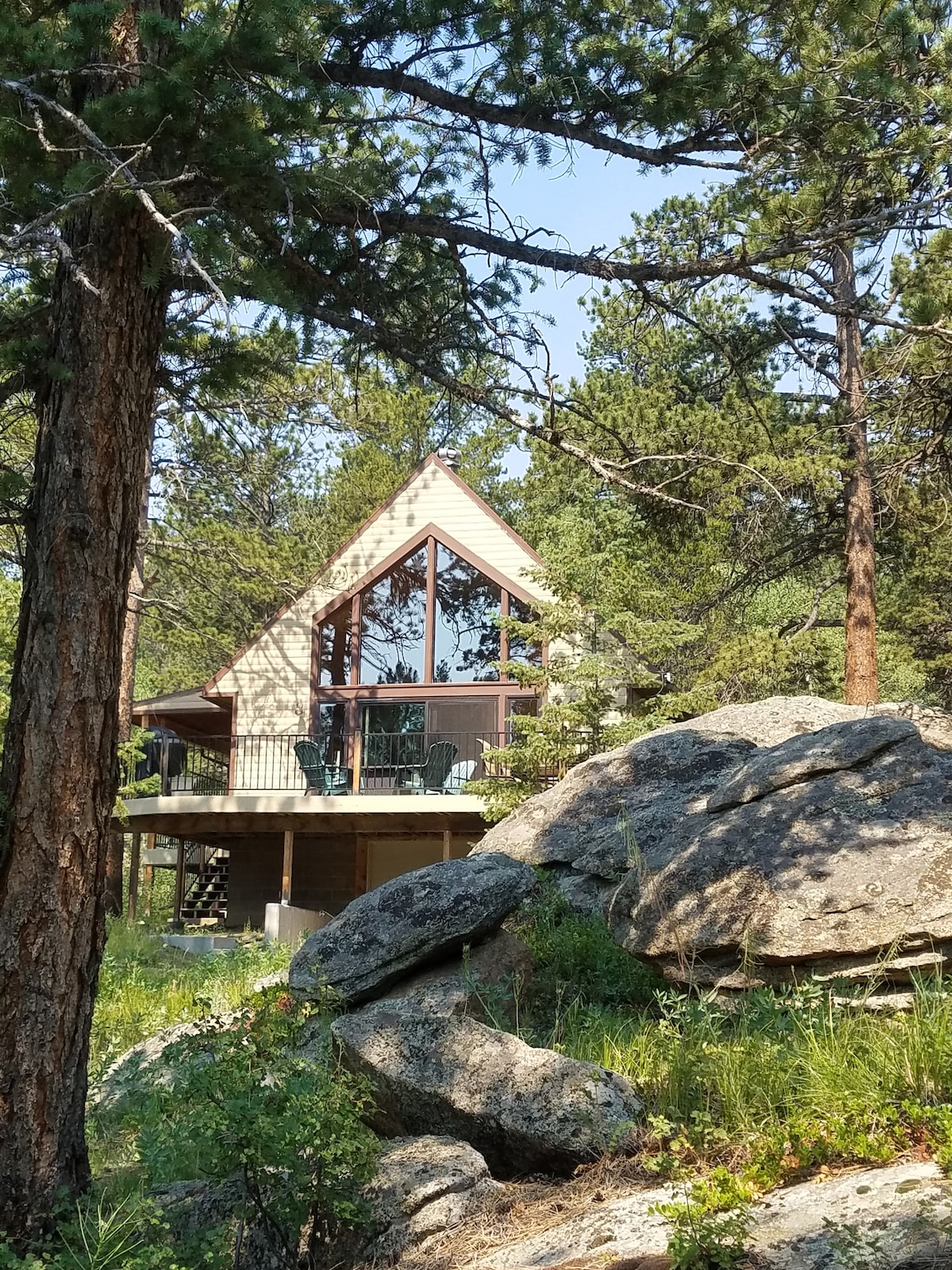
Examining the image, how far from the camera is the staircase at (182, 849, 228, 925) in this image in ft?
71.1

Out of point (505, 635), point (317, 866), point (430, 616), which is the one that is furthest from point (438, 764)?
point (317, 866)

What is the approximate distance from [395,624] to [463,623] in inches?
43.6

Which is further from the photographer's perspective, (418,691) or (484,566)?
(418,691)

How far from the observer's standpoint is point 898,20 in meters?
5.37

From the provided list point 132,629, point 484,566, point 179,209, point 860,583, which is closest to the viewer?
point 179,209

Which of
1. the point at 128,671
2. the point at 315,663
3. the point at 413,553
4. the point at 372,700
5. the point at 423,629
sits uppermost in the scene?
the point at 413,553

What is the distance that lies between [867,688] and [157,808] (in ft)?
32.2

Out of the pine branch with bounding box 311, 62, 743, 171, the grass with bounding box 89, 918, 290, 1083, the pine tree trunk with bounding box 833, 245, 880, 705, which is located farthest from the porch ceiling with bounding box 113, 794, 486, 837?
the pine branch with bounding box 311, 62, 743, 171

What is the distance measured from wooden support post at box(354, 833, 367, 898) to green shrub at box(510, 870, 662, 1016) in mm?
11278

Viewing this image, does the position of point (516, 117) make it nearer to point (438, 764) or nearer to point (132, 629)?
point (438, 764)

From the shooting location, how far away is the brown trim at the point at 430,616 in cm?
1798

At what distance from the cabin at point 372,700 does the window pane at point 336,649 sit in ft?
0.08

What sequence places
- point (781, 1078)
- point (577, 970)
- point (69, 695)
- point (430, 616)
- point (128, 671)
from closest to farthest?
point (781, 1078), point (69, 695), point (577, 970), point (128, 671), point (430, 616)

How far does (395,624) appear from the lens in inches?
725
